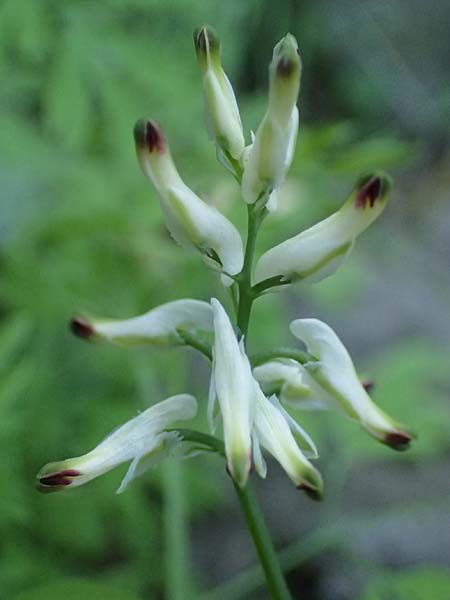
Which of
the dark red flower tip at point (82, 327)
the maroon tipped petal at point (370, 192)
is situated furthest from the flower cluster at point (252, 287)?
the dark red flower tip at point (82, 327)

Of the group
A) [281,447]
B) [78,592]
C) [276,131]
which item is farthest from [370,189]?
[78,592]

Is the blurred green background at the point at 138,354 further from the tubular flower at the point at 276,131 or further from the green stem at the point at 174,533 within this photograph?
the tubular flower at the point at 276,131

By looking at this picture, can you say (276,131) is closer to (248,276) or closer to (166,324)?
(248,276)

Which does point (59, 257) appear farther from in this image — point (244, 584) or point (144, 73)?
point (244, 584)

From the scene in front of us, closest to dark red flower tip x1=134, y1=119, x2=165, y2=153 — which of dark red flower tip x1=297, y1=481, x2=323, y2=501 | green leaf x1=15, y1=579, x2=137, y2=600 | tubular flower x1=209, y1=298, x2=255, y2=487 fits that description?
tubular flower x1=209, y1=298, x2=255, y2=487

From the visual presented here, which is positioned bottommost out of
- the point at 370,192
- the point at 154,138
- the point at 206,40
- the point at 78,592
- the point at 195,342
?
the point at 78,592

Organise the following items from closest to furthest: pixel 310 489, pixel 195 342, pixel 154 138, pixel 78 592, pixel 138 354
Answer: pixel 310 489 → pixel 154 138 → pixel 195 342 → pixel 78 592 → pixel 138 354
